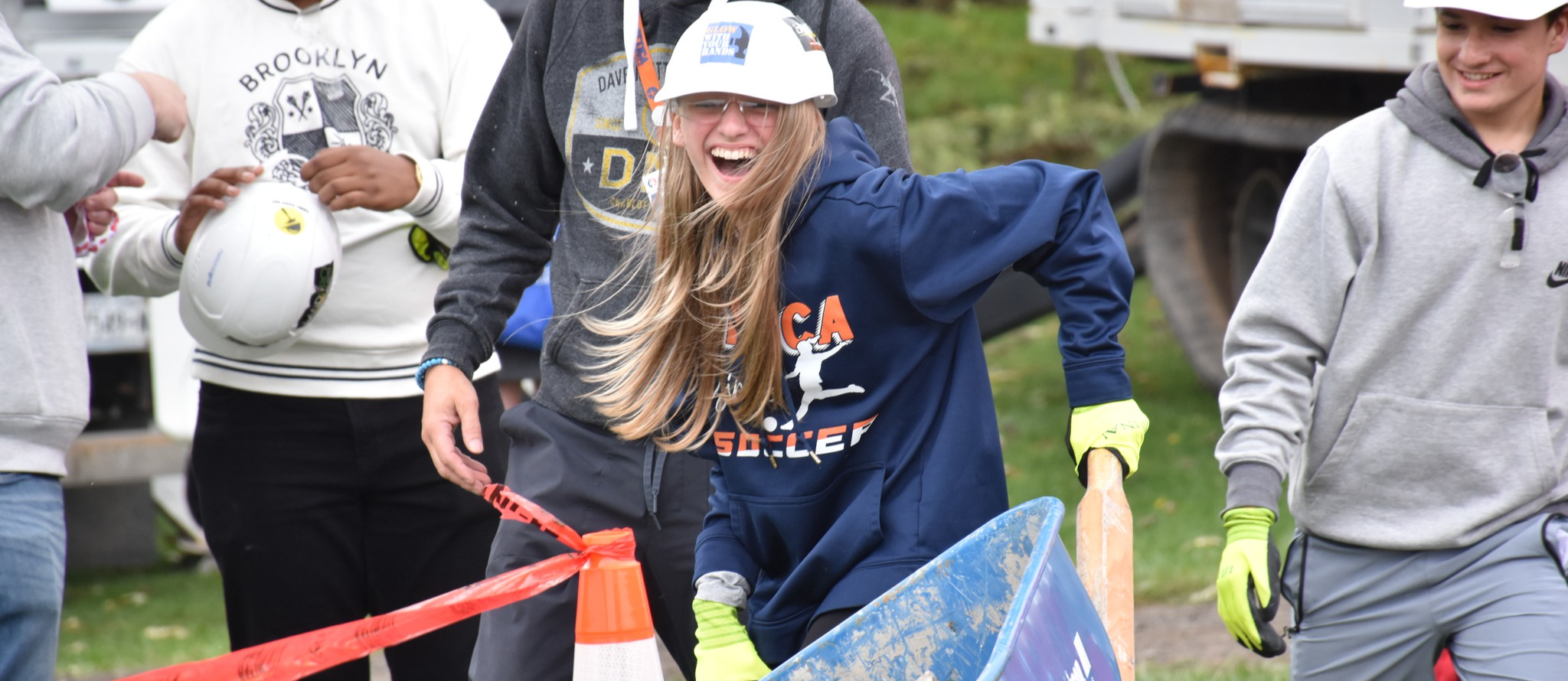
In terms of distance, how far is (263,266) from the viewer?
Answer: 353cm

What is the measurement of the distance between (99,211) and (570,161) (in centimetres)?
107

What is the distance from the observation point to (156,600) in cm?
773

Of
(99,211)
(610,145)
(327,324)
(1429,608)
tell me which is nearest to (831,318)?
(610,145)

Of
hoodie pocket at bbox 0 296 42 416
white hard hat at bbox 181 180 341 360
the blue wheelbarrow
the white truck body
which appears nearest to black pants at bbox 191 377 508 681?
white hard hat at bbox 181 180 341 360

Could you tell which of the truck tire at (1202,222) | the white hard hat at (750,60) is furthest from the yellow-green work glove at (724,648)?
the truck tire at (1202,222)

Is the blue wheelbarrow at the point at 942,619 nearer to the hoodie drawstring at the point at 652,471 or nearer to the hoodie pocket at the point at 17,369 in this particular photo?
the hoodie drawstring at the point at 652,471

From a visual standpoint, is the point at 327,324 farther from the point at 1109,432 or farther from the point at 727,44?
the point at 1109,432

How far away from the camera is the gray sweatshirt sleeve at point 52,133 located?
2.92 metres

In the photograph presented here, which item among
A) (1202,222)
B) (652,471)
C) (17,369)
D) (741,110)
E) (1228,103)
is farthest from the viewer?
(1202,222)

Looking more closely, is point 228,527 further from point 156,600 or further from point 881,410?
point 156,600

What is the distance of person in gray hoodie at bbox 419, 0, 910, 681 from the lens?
3148 millimetres

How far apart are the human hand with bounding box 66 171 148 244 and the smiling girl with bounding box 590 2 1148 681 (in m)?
1.35

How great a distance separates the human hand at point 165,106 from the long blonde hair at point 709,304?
101cm

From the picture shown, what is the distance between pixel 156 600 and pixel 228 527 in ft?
14.5
